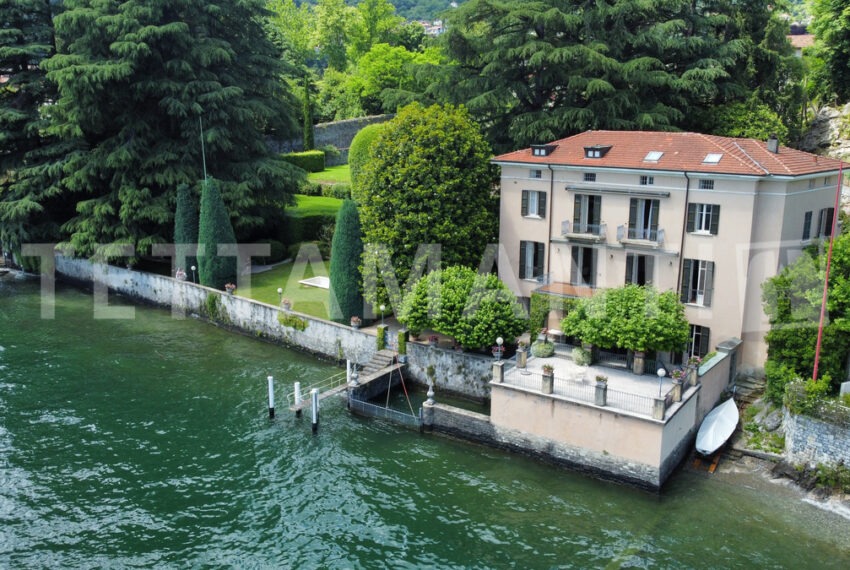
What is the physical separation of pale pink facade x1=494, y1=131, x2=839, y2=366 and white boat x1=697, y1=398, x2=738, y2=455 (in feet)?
10.8

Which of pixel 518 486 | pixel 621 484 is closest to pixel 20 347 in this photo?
pixel 518 486

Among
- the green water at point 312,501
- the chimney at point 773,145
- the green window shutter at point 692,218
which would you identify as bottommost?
the green water at point 312,501

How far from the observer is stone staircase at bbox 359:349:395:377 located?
3400 cm

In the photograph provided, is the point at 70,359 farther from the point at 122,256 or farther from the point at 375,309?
the point at 375,309

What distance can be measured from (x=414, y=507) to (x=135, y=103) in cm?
3683

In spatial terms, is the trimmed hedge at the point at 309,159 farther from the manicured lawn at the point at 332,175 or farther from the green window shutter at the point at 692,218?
the green window shutter at the point at 692,218

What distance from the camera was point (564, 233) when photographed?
110 ft

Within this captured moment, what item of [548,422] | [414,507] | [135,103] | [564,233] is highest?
[135,103]

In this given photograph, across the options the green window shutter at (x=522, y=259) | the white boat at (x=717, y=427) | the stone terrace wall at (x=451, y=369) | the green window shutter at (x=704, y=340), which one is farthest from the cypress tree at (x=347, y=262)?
the white boat at (x=717, y=427)

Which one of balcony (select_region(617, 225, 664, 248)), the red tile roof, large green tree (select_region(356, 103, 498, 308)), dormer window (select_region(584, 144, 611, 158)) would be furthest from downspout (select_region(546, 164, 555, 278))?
large green tree (select_region(356, 103, 498, 308))

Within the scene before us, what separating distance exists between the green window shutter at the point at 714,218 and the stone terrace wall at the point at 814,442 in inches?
321

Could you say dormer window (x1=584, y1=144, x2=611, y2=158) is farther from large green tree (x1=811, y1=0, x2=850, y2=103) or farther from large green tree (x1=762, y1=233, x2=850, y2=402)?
large green tree (x1=811, y1=0, x2=850, y2=103)

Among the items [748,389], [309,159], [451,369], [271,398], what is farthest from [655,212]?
[309,159]

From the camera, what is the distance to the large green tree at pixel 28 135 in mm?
48719
